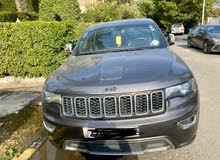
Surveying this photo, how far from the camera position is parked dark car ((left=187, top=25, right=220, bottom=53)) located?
43.3 feet

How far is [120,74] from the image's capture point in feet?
10.3

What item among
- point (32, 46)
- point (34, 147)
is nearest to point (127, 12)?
point (32, 46)

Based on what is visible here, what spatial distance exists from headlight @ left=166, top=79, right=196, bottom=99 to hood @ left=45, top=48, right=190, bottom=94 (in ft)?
0.20

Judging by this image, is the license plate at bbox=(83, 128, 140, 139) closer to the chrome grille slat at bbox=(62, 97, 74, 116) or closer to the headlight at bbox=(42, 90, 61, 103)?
the chrome grille slat at bbox=(62, 97, 74, 116)

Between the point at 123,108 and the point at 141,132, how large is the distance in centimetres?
31

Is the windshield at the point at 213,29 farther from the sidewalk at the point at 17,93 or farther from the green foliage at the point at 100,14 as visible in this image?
the sidewalk at the point at 17,93

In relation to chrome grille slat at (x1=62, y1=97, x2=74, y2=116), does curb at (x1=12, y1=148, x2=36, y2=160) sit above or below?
below

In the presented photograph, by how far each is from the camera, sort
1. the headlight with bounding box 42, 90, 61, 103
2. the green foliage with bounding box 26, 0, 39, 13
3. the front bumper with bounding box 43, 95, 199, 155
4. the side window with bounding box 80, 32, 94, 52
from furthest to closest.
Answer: the green foliage with bounding box 26, 0, 39, 13 < the side window with bounding box 80, 32, 94, 52 < the headlight with bounding box 42, 90, 61, 103 < the front bumper with bounding box 43, 95, 199, 155

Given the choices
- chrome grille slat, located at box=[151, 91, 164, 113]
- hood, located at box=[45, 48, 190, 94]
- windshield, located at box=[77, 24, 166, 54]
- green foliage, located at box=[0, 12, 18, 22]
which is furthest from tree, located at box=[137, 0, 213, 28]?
chrome grille slat, located at box=[151, 91, 164, 113]

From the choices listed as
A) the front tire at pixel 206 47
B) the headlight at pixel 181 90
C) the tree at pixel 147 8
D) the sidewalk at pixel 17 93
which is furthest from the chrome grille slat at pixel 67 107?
the tree at pixel 147 8

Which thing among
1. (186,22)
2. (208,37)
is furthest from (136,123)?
(186,22)

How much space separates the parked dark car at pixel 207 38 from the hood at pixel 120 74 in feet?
33.3

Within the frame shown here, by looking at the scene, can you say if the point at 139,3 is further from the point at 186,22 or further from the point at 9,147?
the point at 9,147

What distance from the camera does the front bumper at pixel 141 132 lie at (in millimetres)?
2898
